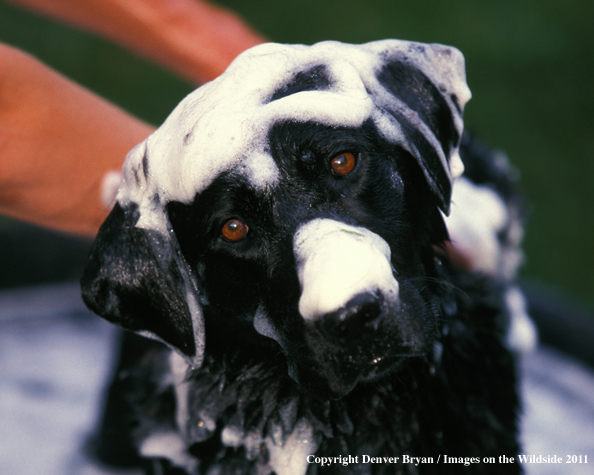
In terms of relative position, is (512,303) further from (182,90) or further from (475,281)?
(182,90)

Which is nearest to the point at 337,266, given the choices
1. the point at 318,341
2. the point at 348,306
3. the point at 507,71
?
the point at 348,306

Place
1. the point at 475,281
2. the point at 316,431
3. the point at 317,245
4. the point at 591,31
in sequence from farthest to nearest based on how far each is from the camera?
the point at 591,31, the point at 475,281, the point at 316,431, the point at 317,245

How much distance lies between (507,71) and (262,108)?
5213 millimetres

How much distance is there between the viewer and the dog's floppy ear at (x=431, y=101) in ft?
5.55

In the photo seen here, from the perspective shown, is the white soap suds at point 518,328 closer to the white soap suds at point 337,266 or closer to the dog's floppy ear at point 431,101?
the dog's floppy ear at point 431,101

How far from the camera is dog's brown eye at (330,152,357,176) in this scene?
63.0 inches

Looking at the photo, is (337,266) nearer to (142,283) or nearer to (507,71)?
(142,283)

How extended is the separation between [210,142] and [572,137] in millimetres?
4728

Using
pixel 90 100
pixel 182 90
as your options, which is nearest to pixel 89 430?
pixel 90 100

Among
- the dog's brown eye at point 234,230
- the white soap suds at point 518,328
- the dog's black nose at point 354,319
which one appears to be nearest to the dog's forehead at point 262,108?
the dog's brown eye at point 234,230

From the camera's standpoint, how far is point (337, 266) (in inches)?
55.2

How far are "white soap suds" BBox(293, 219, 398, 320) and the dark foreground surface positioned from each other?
1.86 m

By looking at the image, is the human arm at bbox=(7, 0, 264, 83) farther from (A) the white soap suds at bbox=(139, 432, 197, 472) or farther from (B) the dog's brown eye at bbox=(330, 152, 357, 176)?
(A) the white soap suds at bbox=(139, 432, 197, 472)

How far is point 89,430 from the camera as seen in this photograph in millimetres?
3230
